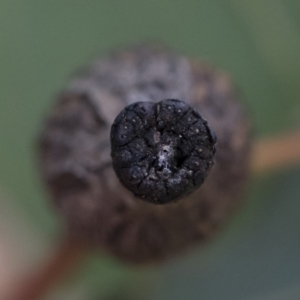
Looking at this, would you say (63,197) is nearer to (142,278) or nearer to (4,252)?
(142,278)

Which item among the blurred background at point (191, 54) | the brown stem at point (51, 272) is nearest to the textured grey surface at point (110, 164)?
the brown stem at point (51, 272)

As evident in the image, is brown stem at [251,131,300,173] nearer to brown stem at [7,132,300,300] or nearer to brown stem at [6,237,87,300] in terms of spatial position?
brown stem at [7,132,300,300]

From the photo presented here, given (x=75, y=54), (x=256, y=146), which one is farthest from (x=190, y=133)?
(x=75, y=54)

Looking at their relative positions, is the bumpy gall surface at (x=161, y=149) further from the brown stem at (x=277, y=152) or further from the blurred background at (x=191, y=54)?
the blurred background at (x=191, y=54)

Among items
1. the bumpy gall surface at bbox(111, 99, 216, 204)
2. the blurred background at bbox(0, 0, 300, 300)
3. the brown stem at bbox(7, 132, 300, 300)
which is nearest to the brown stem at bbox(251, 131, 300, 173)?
the brown stem at bbox(7, 132, 300, 300)

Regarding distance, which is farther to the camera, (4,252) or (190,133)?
(4,252)

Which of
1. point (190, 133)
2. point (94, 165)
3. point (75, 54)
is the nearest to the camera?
point (190, 133)

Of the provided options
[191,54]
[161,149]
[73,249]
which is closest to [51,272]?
[73,249]
